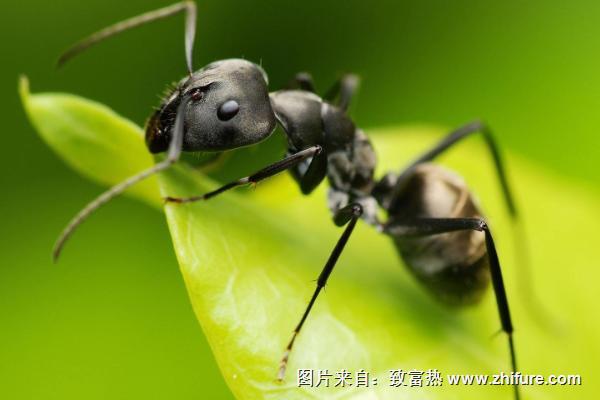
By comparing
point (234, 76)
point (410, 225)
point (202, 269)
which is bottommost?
point (410, 225)

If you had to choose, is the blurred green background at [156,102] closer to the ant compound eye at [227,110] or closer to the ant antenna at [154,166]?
the ant antenna at [154,166]

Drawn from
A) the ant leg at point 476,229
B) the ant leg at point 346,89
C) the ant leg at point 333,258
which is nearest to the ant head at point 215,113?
the ant leg at point 333,258

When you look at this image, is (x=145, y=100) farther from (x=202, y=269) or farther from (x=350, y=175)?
(x=202, y=269)

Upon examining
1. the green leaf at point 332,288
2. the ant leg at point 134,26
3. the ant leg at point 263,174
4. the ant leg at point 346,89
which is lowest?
the green leaf at point 332,288

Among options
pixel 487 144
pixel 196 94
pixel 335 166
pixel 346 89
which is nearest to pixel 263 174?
pixel 196 94

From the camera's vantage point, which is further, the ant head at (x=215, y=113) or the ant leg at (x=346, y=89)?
the ant leg at (x=346, y=89)

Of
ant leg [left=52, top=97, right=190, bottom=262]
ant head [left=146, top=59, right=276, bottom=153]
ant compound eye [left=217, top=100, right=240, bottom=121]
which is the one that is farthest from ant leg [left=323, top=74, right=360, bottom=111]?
ant leg [left=52, top=97, right=190, bottom=262]

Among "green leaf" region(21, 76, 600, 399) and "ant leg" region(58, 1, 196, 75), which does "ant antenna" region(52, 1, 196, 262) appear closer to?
"ant leg" region(58, 1, 196, 75)

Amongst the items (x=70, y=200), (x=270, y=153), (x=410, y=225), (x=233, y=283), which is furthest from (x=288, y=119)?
(x=70, y=200)
